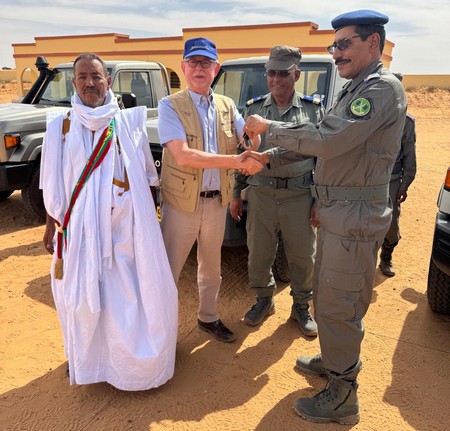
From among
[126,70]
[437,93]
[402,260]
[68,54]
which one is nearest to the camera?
[402,260]

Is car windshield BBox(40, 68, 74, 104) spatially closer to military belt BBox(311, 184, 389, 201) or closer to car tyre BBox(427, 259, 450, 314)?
military belt BBox(311, 184, 389, 201)

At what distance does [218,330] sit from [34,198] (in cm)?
344

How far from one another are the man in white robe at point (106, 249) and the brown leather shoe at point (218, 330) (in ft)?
2.21

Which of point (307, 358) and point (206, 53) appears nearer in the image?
point (206, 53)

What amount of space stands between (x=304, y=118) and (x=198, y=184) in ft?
2.98

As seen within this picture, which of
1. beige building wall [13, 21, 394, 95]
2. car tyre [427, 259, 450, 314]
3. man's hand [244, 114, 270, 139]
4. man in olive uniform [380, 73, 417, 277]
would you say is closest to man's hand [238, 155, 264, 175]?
man's hand [244, 114, 270, 139]

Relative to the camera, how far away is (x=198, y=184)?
2621 millimetres

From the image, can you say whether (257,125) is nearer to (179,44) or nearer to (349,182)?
(349,182)

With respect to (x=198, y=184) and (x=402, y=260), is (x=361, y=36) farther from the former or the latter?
(x=402, y=260)

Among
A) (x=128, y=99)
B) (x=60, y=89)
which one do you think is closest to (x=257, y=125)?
(x=128, y=99)

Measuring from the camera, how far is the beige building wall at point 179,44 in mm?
15984

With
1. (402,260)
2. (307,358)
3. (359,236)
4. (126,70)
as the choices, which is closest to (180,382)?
(307,358)

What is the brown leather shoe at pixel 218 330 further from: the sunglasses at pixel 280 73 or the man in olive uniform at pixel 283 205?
the sunglasses at pixel 280 73

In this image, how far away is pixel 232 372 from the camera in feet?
9.11
